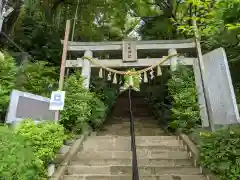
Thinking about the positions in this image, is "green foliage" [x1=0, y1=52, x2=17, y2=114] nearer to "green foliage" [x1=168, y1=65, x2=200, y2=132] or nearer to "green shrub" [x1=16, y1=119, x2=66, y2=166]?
"green shrub" [x1=16, y1=119, x2=66, y2=166]

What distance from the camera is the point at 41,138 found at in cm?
483

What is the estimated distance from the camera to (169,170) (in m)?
5.61

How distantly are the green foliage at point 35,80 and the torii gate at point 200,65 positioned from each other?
833 millimetres

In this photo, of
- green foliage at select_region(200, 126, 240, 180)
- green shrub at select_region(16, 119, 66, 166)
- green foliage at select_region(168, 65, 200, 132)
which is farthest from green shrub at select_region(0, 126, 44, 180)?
green foliage at select_region(168, 65, 200, 132)

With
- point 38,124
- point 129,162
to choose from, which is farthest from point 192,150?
point 38,124

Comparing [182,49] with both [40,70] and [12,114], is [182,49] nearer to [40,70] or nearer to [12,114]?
[40,70]

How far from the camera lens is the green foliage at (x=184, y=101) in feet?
25.1

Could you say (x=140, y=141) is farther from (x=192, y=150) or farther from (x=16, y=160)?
(x=16, y=160)

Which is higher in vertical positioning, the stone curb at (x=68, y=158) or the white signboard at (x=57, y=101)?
the white signboard at (x=57, y=101)

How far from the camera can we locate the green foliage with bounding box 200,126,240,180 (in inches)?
178

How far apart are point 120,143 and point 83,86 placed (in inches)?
83.8

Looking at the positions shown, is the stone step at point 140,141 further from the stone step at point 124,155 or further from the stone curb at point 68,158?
the stone step at point 124,155

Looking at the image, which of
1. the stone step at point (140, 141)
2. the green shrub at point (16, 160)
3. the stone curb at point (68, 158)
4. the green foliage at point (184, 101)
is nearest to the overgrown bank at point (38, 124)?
the green shrub at point (16, 160)

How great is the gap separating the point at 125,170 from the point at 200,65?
3.63m
